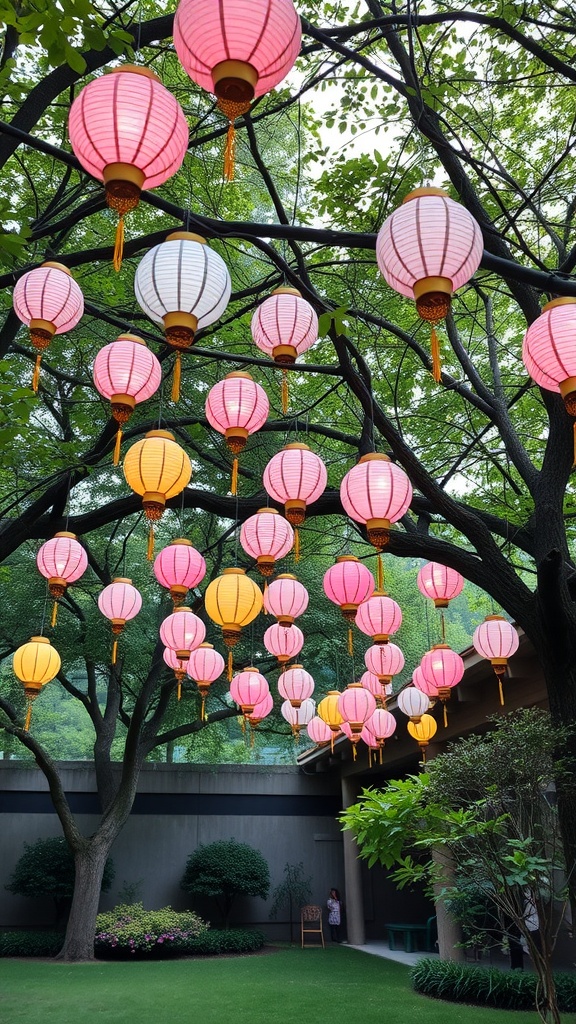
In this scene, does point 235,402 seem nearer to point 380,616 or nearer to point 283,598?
point 283,598

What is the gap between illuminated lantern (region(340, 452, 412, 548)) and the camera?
4.96 metres

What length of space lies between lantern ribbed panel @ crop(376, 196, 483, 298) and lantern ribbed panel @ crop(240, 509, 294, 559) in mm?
3094

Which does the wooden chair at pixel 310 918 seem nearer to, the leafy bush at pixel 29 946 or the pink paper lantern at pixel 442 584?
the leafy bush at pixel 29 946

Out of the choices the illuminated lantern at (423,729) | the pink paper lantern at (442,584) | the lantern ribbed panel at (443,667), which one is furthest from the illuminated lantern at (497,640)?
the illuminated lantern at (423,729)

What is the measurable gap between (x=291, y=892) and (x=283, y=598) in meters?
12.0

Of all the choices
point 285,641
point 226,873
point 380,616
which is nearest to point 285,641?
point 285,641

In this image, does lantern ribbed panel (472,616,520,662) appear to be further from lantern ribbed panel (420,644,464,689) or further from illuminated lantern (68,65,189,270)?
illuminated lantern (68,65,189,270)

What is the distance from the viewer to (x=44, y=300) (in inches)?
169

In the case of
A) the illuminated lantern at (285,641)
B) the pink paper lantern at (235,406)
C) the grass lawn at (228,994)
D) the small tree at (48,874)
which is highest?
the pink paper lantern at (235,406)

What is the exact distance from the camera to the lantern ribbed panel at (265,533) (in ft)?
20.1

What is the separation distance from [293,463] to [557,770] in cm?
263

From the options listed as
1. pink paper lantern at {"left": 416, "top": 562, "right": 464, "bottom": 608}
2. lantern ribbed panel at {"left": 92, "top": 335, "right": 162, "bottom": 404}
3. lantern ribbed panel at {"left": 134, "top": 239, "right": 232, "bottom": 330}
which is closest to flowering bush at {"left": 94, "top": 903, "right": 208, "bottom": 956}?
pink paper lantern at {"left": 416, "top": 562, "right": 464, "bottom": 608}

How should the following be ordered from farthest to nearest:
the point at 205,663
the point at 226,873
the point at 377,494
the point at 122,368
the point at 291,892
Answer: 1. the point at 291,892
2. the point at 226,873
3. the point at 205,663
4. the point at 377,494
5. the point at 122,368

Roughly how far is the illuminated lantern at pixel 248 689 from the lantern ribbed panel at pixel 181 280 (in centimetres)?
611
